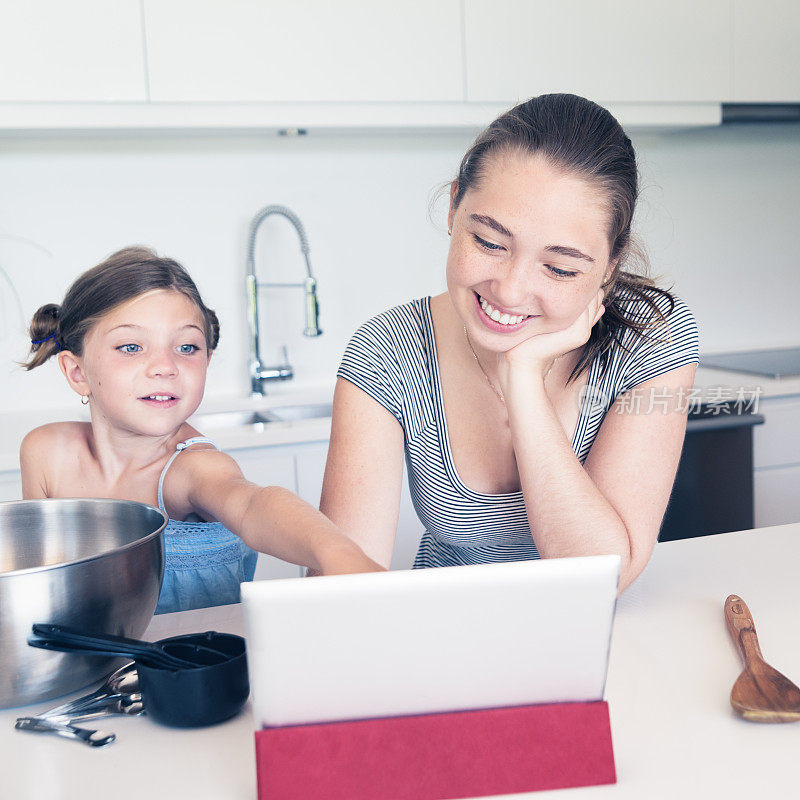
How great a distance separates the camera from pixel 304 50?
219cm

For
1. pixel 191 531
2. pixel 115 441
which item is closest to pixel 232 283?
pixel 115 441

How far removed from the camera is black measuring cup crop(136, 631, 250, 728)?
2.42 feet

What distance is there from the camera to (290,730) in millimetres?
629

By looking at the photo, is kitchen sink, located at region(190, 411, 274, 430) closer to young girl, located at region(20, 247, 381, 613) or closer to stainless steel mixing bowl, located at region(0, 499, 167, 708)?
young girl, located at region(20, 247, 381, 613)

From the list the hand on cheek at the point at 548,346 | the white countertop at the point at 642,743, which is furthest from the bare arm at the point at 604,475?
the white countertop at the point at 642,743

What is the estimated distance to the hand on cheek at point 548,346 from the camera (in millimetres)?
1214

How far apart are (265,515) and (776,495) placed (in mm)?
1967

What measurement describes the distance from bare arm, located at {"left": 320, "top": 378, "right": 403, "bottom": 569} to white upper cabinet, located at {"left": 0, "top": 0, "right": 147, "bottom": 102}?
1.23 metres

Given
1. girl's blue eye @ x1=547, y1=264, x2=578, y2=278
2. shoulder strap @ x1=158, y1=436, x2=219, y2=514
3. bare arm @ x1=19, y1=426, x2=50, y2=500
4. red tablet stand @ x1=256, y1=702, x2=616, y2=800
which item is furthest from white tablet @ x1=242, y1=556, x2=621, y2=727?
bare arm @ x1=19, y1=426, x2=50, y2=500

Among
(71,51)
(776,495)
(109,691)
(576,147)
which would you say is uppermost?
(71,51)

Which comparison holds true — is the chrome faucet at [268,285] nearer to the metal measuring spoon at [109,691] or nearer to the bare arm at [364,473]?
the bare arm at [364,473]

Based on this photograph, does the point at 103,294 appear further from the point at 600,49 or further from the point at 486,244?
the point at 600,49

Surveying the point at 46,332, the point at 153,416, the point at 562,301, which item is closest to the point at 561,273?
the point at 562,301

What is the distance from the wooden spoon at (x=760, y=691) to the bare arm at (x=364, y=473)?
1.71 feet
